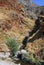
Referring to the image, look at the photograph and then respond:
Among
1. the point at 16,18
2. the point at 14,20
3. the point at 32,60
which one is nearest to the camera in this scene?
the point at 32,60

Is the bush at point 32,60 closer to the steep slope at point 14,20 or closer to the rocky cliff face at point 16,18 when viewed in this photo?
the rocky cliff face at point 16,18

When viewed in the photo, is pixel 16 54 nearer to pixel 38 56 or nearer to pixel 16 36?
pixel 38 56

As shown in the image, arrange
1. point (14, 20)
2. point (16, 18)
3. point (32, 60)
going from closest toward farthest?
point (32, 60) → point (14, 20) → point (16, 18)

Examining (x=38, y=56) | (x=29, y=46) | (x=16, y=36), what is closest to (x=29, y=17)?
(x=16, y=36)

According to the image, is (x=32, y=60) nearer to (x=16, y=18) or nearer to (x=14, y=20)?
(x=14, y=20)

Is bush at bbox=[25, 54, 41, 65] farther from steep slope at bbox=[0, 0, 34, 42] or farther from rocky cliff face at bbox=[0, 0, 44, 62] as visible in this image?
steep slope at bbox=[0, 0, 34, 42]

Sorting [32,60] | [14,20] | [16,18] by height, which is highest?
[16,18]

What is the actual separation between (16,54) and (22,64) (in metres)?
6.61

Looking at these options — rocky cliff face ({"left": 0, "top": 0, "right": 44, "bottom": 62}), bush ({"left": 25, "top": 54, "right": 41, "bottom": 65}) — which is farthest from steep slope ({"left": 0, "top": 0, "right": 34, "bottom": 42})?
bush ({"left": 25, "top": 54, "right": 41, "bottom": 65})

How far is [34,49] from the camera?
149 ft

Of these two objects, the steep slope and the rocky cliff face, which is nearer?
the rocky cliff face

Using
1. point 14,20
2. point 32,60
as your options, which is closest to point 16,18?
point 14,20

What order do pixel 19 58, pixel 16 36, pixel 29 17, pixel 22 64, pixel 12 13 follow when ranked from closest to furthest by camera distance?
pixel 22 64 → pixel 19 58 → pixel 16 36 → pixel 12 13 → pixel 29 17

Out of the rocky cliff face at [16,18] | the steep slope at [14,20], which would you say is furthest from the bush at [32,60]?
the steep slope at [14,20]
